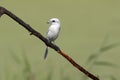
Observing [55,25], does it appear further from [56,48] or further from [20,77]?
[56,48]

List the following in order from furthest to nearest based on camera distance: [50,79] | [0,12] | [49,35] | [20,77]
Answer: [20,77], [50,79], [49,35], [0,12]

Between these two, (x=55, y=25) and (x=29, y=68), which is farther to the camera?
(x=29, y=68)

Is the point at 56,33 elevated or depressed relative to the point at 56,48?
depressed

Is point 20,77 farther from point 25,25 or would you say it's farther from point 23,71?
point 25,25

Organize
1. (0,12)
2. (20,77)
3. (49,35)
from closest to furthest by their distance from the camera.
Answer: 1. (0,12)
2. (49,35)
3. (20,77)

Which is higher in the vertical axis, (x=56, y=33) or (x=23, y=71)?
(x=56, y=33)

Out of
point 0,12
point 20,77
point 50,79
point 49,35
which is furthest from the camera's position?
point 20,77

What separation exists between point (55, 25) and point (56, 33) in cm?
7

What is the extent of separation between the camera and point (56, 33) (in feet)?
4.65

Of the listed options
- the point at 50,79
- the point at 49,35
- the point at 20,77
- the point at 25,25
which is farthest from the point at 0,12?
the point at 20,77

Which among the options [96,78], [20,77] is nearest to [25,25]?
[96,78]

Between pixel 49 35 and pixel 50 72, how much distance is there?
12.3 inches

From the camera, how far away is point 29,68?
1.66m

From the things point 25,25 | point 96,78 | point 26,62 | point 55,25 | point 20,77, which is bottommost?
point 20,77
